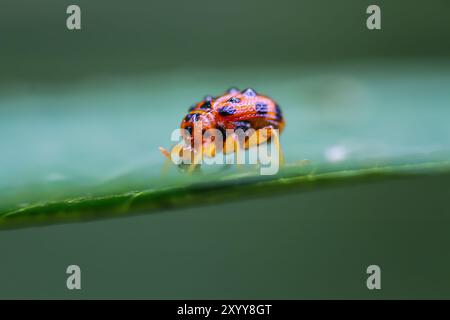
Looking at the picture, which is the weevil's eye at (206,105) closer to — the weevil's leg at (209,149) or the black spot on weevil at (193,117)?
the black spot on weevil at (193,117)

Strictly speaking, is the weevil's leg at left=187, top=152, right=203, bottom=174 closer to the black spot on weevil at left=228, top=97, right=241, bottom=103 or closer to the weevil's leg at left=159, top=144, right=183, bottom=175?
the weevil's leg at left=159, top=144, right=183, bottom=175

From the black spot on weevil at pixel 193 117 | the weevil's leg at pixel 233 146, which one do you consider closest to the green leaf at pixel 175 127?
the weevil's leg at pixel 233 146

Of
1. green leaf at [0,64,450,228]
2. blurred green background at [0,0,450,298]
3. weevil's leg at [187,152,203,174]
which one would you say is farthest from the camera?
blurred green background at [0,0,450,298]

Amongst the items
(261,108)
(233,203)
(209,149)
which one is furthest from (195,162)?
(233,203)

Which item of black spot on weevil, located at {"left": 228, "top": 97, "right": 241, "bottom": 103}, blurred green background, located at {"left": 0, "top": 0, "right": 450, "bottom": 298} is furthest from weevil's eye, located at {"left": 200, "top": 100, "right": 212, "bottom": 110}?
blurred green background, located at {"left": 0, "top": 0, "right": 450, "bottom": 298}

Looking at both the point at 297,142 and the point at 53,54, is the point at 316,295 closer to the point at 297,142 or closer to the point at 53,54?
the point at 297,142

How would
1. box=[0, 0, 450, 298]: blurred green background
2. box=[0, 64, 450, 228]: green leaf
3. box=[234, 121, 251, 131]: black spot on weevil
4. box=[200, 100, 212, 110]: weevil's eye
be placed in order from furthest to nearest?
box=[0, 0, 450, 298]: blurred green background → box=[234, 121, 251, 131]: black spot on weevil → box=[200, 100, 212, 110]: weevil's eye → box=[0, 64, 450, 228]: green leaf

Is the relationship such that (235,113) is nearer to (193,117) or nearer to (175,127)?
(193,117)
